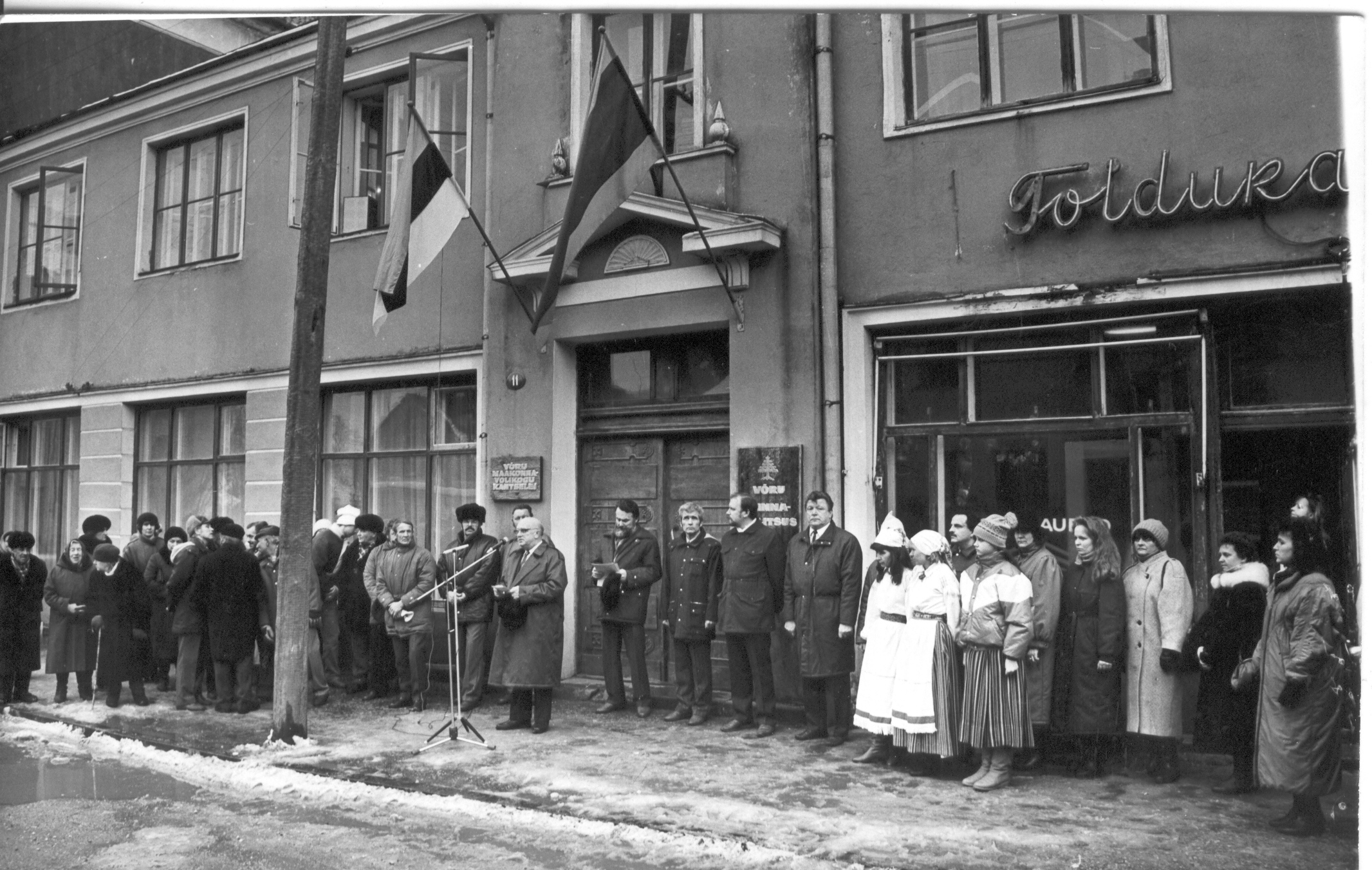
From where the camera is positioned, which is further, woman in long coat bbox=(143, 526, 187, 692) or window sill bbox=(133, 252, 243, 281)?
window sill bbox=(133, 252, 243, 281)

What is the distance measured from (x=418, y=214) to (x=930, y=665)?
520 cm

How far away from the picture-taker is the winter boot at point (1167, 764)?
7.04m

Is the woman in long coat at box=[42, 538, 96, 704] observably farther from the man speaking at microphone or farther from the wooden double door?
the wooden double door

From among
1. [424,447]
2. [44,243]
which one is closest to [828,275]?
[424,447]

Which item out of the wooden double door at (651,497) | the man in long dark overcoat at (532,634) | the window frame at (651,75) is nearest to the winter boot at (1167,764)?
the wooden double door at (651,497)

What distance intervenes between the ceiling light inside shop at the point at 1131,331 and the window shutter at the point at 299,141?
7966mm

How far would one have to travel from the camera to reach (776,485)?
357 inches

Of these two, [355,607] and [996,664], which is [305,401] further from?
[996,664]

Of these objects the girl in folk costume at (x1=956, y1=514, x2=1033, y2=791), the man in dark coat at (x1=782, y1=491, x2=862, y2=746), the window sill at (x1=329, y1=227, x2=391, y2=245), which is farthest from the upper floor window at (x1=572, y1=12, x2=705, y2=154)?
the girl in folk costume at (x1=956, y1=514, x2=1033, y2=791)

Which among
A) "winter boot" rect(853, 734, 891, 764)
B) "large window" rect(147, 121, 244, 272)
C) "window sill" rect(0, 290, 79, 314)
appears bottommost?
"winter boot" rect(853, 734, 891, 764)

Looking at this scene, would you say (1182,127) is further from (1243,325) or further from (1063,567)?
(1063,567)

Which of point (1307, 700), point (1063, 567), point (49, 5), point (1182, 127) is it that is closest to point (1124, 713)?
point (1063, 567)

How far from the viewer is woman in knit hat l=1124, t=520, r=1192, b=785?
22.9 ft

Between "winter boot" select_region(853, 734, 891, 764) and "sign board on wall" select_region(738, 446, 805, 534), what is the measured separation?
190cm
